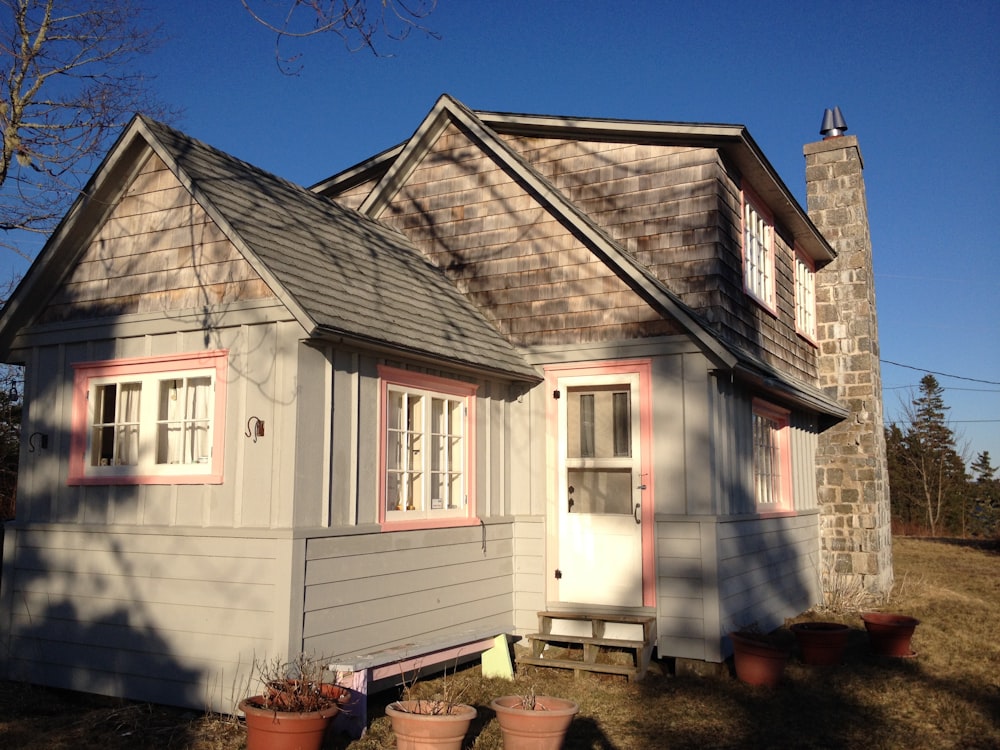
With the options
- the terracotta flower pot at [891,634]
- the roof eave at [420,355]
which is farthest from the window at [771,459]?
the roof eave at [420,355]

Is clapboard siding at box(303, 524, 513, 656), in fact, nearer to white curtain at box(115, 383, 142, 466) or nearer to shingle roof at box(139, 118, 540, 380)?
shingle roof at box(139, 118, 540, 380)

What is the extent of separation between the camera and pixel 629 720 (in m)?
7.05

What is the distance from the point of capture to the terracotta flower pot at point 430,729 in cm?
558

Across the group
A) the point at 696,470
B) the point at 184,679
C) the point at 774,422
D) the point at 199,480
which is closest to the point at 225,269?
the point at 199,480

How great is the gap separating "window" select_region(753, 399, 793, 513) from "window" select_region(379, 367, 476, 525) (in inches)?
138

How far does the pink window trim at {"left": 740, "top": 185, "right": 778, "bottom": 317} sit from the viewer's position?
1052 cm

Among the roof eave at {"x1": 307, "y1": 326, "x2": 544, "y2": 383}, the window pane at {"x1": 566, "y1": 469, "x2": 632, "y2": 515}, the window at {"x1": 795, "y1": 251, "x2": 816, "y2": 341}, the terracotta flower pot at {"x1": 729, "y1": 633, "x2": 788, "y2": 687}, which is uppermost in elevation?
the window at {"x1": 795, "y1": 251, "x2": 816, "y2": 341}

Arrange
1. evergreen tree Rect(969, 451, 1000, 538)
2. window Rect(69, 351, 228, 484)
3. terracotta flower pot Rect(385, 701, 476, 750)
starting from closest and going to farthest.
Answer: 1. terracotta flower pot Rect(385, 701, 476, 750)
2. window Rect(69, 351, 228, 484)
3. evergreen tree Rect(969, 451, 1000, 538)

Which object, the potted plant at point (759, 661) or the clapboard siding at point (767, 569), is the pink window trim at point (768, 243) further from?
the potted plant at point (759, 661)

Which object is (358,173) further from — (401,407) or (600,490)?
(600,490)

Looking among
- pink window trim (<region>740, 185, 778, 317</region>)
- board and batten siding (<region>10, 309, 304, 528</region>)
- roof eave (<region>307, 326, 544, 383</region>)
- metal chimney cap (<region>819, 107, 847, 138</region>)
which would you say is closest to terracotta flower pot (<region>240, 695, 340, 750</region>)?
board and batten siding (<region>10, 309, 304, 528</region>)

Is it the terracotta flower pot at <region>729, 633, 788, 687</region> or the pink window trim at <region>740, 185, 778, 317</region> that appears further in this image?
the pink window trim at <region>740, 185, 778, 317</region>

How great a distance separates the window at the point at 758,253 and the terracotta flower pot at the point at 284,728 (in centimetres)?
701

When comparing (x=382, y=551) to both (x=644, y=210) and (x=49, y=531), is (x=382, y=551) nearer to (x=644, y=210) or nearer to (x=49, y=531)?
(x=49, y=531)
